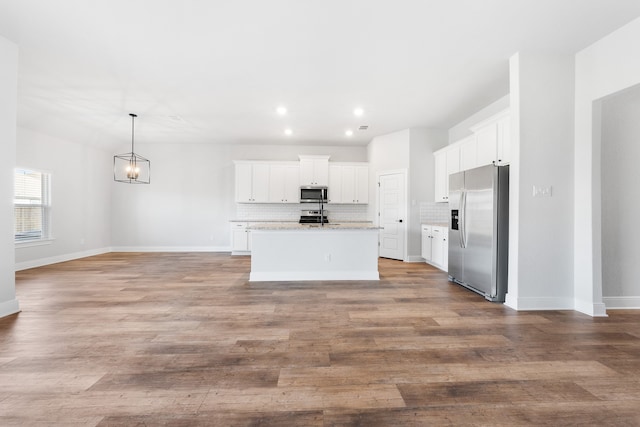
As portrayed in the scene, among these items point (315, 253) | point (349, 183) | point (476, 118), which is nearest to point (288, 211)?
point (349, 183)

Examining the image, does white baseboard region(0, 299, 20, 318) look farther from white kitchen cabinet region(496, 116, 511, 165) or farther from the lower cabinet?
white kitchen cabinet region(496, 116, 511, 165)

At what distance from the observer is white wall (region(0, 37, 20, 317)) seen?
3.00m

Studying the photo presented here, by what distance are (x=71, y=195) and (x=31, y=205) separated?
0.84 metres

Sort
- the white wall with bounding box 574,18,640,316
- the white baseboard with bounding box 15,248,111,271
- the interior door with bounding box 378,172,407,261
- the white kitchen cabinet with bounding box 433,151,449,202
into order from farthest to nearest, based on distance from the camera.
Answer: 1. the interior door with bounding box 378,172,407,261
2. the white kitchen cabinet with bounding box 433,151,449,202
3. the white baseboard with bounding box 15,248,111,271
4. the white wall with bounding box 574,18,640,316

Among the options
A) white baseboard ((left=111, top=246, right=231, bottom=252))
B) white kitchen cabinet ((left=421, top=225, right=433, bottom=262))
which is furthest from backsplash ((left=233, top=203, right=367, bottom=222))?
white kitchen cabinet ((left=421, top=225, right=433, bottom=262))

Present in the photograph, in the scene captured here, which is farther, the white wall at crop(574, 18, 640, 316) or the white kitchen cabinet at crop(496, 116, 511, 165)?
the white kitchen cabinet at crop(496, 116, 511, 165)

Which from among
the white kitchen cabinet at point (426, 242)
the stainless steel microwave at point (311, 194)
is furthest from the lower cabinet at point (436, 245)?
the stainless steel microwave at point (311, 194)

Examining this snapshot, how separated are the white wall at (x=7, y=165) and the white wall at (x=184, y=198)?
15.7 feet

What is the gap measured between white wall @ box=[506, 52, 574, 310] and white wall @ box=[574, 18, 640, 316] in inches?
3.2

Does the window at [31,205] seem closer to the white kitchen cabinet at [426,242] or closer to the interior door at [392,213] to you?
the interior door at [392,213]

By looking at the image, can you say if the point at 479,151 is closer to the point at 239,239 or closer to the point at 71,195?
the point at 239,239

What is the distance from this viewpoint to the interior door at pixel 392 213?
21.5 feet

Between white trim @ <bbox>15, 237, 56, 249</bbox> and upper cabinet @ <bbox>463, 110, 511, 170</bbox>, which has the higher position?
upper cabinet @ <bbox>463, 110, 511, 170</bbox>

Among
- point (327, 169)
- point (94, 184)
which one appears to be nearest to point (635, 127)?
point (327, 169)
